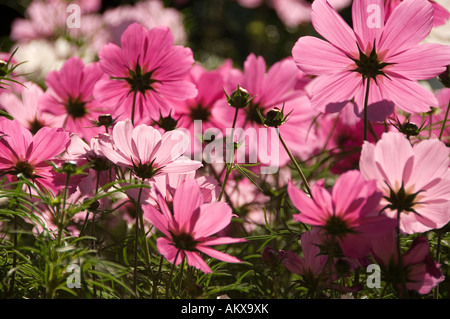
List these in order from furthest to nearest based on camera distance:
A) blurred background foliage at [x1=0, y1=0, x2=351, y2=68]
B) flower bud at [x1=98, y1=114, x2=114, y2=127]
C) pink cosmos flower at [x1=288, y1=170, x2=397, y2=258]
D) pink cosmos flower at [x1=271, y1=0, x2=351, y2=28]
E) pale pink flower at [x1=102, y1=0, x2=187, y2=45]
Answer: pink cosmos flower at [x1=271, y1=0, x2=351, y2=28]
blurred background foliage at [x1=0, y1=0, x2=351, y2=68]
pale pink flower at [x1=102, y1=0, x2=187, y2=45]
flower bud at [x1=98, y1=114, x2=114, y2=127]
pink cosmos flower at [x1=288, y1=170, x2=397, y2=258]

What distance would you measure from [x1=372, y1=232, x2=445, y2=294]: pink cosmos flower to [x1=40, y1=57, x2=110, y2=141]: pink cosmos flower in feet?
0.99


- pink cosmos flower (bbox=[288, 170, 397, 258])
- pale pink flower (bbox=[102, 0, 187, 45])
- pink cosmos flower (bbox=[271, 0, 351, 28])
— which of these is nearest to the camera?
pink cosmos flower (bbox=[288, 170, 397, 258])

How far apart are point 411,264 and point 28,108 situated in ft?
1.27

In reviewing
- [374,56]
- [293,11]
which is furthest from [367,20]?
[293,11]

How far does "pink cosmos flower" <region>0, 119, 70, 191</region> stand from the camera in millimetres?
386

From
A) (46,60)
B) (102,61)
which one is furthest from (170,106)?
(46,60)

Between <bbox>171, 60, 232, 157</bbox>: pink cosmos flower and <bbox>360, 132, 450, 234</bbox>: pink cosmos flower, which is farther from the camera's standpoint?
<bbox>171, 60, 232, 157</bbox>: pink cosmos flower

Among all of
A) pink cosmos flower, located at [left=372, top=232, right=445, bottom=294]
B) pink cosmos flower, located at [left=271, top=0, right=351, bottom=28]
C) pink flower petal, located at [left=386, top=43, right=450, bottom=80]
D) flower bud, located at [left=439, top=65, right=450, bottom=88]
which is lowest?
pink cosmos flower, located at [left=372, top=232, right=445, bottom=294]

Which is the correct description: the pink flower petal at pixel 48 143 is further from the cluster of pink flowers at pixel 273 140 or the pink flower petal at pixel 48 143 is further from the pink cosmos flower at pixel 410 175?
the pink cosmos flower at pixel 410 175

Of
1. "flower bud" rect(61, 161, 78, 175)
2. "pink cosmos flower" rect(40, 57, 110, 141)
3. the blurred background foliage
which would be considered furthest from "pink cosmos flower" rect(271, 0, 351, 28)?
"flower bud" rect(61, 161, 78, 175)

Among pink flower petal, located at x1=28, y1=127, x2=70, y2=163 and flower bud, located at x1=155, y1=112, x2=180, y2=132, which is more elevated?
flower bud, located at x1=155, y1=112, x2=180, y2=132

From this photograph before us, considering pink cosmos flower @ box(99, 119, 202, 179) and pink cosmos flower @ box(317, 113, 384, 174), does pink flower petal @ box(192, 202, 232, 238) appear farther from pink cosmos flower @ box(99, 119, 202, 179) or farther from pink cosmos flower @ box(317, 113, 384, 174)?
pink cosmos flower @ box(317, 113, 384, 174)

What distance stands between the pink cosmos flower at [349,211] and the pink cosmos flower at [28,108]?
31 centimetres
